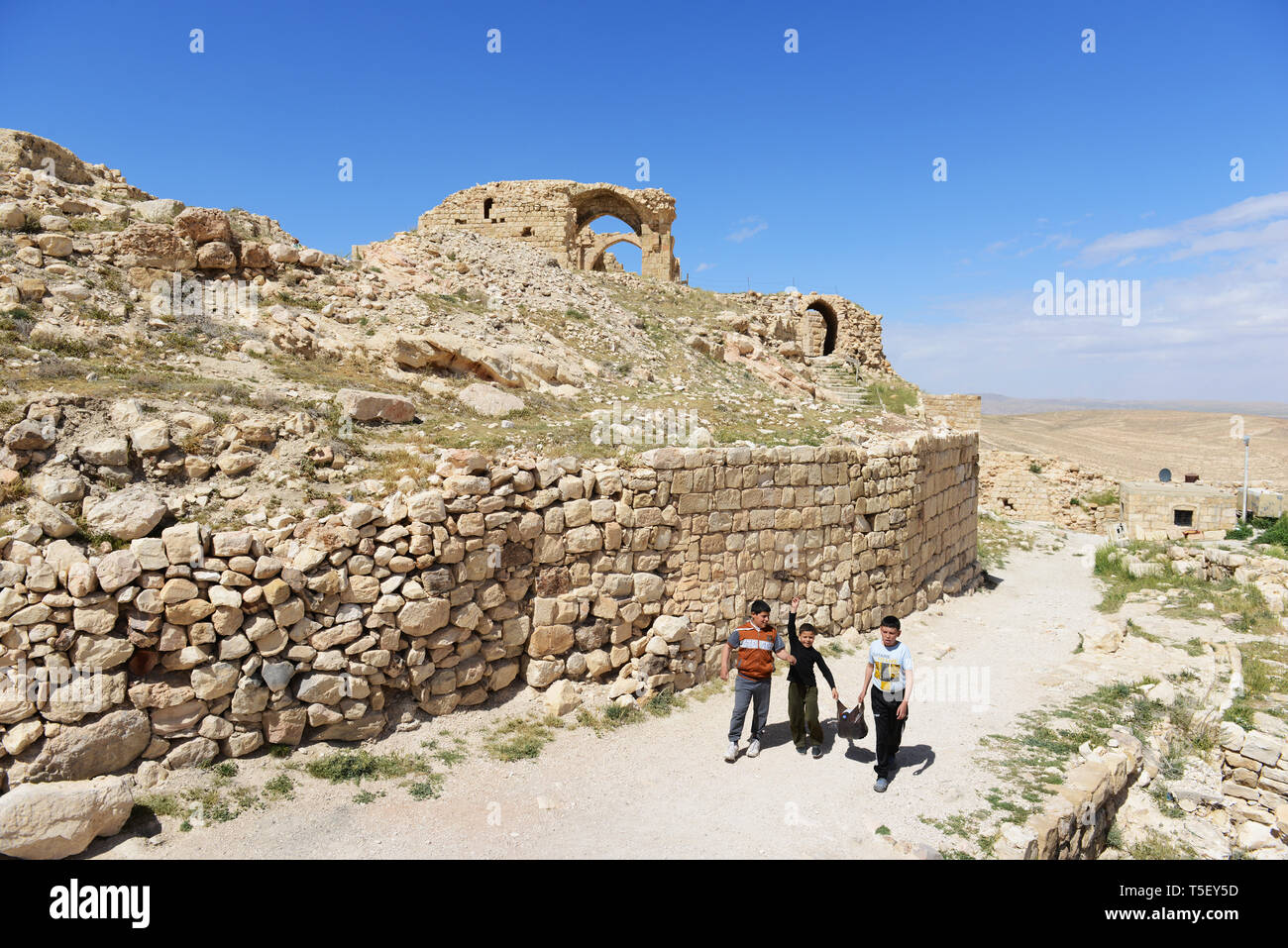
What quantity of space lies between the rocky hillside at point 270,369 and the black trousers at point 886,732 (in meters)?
3.84

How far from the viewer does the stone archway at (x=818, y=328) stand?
2516 centimetres

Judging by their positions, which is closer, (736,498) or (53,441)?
(53,441)

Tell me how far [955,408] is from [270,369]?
20.0 m

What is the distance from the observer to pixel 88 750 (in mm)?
4969

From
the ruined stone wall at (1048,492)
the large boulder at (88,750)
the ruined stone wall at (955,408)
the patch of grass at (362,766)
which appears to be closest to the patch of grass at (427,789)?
the patch of grass at (362,766)

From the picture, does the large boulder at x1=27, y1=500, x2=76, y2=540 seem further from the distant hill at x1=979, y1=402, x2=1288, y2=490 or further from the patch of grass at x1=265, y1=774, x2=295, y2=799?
the distant hill at x1=979, y1=402, x2=1288, y2=490

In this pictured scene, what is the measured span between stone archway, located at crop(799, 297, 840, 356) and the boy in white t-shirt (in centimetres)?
1972

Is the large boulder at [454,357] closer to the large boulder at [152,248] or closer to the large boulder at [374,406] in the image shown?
the large boulder at [374,406]

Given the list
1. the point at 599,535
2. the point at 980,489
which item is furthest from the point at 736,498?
the point at 980,489

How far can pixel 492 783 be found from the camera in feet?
18.9

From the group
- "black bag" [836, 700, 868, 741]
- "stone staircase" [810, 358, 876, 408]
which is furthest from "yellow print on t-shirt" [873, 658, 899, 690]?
"stone staircase" [810, 358, 876, 408]
